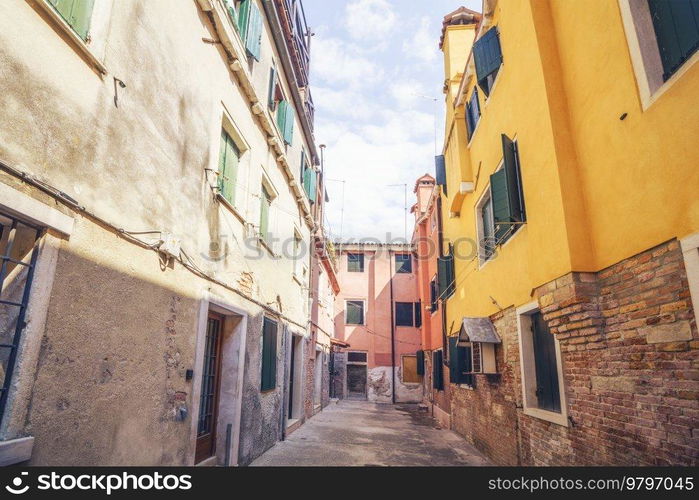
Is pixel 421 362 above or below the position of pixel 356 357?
below

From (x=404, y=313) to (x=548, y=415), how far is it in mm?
18073

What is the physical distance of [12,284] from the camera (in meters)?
2.52

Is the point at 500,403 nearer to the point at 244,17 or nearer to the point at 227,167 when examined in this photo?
the point at 227,167

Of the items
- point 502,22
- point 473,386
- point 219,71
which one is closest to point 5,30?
point 219,71

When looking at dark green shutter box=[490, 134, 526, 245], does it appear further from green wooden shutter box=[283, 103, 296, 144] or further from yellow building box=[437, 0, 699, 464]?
green wooden shutter box=[283, 103, 296, 144]

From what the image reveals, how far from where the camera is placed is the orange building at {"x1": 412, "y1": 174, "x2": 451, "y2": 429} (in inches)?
535

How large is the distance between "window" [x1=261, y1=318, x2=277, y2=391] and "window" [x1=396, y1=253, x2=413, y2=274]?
633 inches

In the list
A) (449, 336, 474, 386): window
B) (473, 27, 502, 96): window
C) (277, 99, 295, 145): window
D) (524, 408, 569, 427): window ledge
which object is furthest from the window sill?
(449, 336, 474, 386): window

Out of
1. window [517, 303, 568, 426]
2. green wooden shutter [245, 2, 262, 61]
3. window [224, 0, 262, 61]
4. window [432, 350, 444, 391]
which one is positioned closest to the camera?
window [517, 303, 568, 426]

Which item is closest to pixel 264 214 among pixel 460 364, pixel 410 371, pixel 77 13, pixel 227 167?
pixel 227 167

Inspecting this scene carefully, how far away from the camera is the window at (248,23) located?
6.85 metres

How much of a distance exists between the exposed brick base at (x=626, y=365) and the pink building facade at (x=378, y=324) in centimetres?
1647

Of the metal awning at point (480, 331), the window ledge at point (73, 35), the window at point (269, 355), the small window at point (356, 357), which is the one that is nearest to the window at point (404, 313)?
the small window at point (356, 357)
